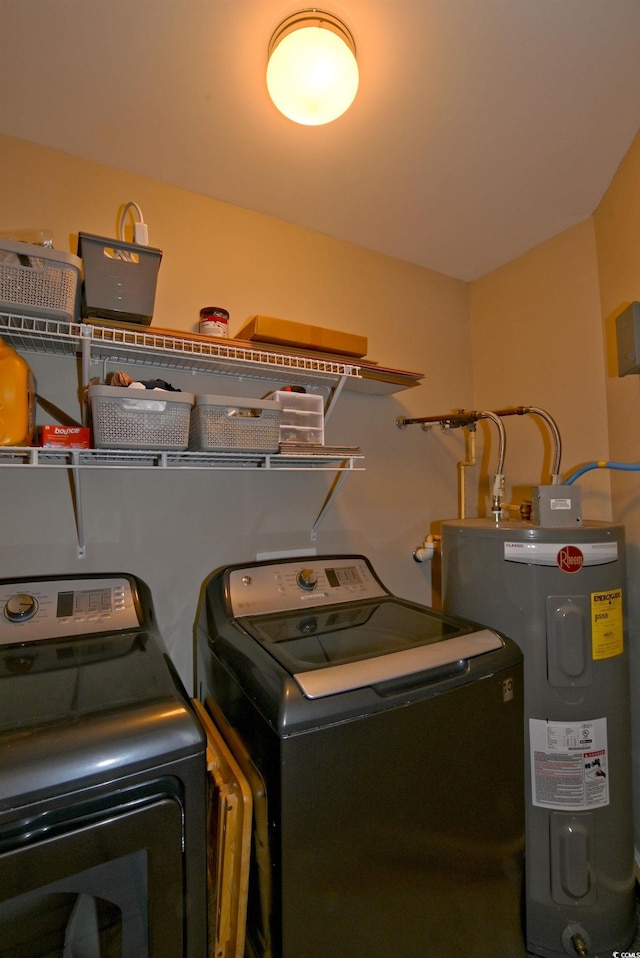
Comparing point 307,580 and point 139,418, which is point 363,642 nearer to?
point 307,580

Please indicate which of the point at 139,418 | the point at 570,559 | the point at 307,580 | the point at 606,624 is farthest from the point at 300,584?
the point at 606,624

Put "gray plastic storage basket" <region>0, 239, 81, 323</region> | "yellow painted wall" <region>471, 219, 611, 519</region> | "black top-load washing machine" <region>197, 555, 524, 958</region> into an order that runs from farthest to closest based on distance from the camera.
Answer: "yellow painted wall" <region>471, 219, 611, 519</region> < "gray plastic storage basket" <region>0, 239, 81, 323</region> < "black top-load washing machine" <region>197, 555, 524, 958</region>

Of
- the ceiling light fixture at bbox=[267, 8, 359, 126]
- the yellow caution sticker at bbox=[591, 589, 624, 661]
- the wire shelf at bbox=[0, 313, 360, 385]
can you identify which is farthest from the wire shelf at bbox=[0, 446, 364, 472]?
the ceiling light fixture at bbox=[267, 8, 359, 126]


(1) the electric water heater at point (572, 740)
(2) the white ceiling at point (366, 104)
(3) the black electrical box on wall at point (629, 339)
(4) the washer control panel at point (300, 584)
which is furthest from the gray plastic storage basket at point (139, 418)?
(3) the black electrical box on wall at point (629, 339)

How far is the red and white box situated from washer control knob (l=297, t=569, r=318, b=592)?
74 centimetres

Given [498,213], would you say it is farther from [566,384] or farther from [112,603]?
[112,603]

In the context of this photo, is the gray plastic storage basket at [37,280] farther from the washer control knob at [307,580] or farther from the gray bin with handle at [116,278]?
the washer control knob at [307,580]

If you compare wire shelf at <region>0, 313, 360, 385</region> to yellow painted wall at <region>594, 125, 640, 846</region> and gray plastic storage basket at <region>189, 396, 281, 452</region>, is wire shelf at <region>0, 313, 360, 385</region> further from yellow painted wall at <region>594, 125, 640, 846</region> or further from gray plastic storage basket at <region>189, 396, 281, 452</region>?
yellow painted wall at <region>594, 125, 640, 846</region>

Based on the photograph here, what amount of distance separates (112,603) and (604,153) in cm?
216

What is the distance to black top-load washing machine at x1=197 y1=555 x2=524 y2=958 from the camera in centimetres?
82

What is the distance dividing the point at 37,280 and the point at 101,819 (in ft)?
3.53

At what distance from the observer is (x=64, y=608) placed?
1116mm

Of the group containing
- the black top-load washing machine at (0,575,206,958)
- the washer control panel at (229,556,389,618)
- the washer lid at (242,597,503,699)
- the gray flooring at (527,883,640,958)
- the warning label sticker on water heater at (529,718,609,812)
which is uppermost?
the washer control panel at (229,556,389,618)

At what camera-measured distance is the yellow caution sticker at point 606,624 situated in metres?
1.29
